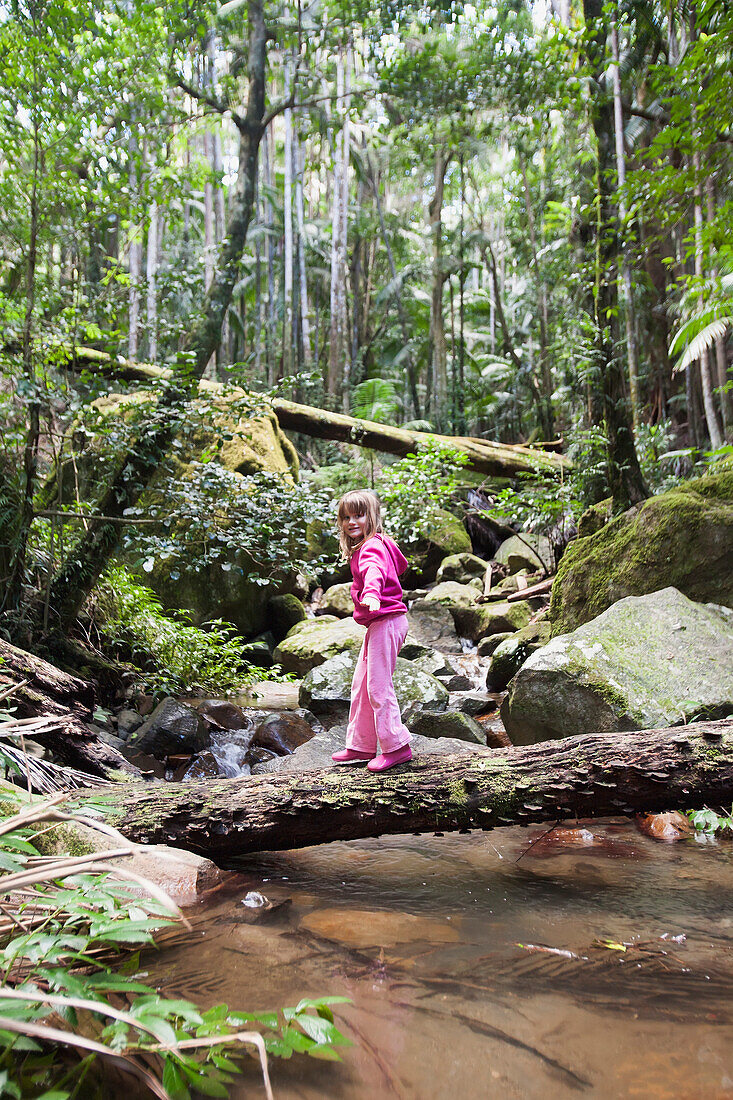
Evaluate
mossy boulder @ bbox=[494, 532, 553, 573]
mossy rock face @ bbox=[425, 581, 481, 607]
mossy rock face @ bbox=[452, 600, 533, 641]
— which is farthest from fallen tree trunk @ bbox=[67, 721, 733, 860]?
mossy boulder @ bbox=[494, 532, 553, 573]

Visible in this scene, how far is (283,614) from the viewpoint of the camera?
33.2ft

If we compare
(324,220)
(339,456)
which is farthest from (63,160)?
(324,220)

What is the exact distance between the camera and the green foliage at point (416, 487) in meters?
11.3

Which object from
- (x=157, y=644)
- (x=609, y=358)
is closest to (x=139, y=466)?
(x=157, y=644)

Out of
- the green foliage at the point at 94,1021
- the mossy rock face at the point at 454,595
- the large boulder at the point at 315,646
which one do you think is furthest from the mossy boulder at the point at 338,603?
the green foliage at the point at 94,1021

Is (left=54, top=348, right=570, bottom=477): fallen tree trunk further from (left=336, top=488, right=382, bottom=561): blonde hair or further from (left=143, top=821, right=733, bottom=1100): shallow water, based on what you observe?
(left=143, top=821, right=733, bottom=1100): shallow water

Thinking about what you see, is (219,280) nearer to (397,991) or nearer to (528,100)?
(528,100)

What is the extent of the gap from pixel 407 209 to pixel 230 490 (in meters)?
31.1

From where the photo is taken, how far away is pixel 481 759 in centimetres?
317

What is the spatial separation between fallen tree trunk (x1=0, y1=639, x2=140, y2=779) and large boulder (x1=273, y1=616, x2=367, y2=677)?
12.8 ft

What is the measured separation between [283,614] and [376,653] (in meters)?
6.48

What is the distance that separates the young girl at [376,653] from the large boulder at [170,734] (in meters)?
2.15

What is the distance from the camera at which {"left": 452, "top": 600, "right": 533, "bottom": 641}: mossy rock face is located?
30.8 feet

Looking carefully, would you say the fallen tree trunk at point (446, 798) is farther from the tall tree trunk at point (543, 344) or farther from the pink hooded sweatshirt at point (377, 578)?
the tall tree trunk at point (543, 344)
